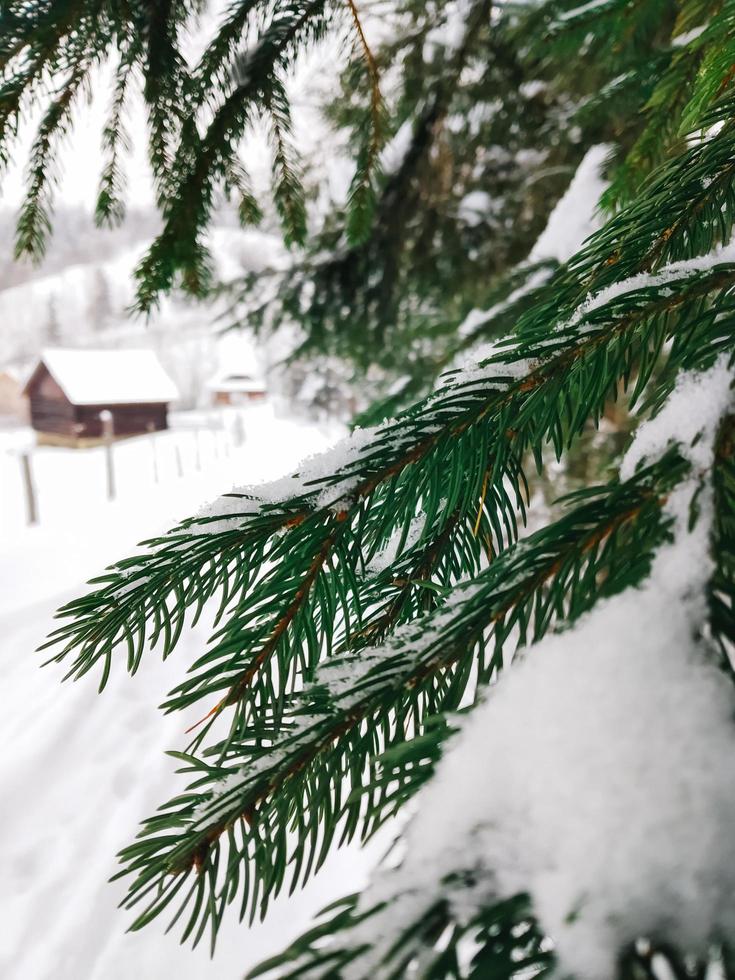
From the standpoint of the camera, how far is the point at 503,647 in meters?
0.45

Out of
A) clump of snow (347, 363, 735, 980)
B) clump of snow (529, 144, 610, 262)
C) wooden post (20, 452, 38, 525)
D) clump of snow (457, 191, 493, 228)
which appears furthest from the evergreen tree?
wooden post (20, 452, 38, 525)

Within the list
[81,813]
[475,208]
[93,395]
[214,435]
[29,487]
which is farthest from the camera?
[214,435]

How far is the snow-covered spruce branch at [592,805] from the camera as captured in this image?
0.21 metres

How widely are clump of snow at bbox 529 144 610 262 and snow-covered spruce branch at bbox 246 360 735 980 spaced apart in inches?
75.2

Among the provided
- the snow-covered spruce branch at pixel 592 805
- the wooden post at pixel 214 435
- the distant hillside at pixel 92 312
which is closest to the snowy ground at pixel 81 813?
the snow-covered spruce branch at pixel 592 805

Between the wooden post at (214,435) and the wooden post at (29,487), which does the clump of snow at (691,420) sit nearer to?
the wooden post at (29,487)

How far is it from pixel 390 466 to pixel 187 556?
189 mm

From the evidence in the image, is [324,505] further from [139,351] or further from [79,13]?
[139,351]

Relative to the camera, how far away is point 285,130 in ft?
3.37

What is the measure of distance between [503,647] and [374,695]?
12 cm

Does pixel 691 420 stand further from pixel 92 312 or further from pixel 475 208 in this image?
pixel 92 312

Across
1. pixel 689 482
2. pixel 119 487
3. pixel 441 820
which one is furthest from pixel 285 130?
pixel 119 487

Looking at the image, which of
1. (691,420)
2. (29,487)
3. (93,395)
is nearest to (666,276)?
(691,420)

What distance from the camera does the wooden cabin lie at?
19.4 metres
